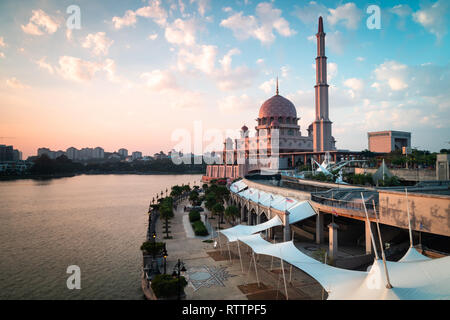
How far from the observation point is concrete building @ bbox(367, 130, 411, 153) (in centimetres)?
10788

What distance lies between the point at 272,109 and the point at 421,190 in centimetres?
7078

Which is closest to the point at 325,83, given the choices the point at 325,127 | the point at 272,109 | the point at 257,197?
the point at 325,127

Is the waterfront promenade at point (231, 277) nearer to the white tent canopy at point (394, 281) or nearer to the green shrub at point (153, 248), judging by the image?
the green shrub at point (153, 248)

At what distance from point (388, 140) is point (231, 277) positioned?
10963 cm

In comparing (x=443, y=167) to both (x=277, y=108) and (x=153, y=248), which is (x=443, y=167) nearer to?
(x=153, y=248)

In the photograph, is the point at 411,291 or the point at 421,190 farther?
the point at 421,190

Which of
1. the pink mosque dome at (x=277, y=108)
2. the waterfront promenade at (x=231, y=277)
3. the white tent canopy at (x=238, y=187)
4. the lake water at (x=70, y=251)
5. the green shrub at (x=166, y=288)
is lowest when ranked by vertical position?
the lake water at (x=70, y=251)

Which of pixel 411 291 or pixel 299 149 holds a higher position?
pixel 299 149

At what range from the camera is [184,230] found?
3244 cm

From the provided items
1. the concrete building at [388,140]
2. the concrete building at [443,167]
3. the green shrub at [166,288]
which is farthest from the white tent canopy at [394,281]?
the concrete building at [388,140]

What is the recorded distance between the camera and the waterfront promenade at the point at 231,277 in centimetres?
1569

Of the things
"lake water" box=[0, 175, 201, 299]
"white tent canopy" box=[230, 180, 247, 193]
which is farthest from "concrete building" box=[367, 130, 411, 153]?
"lake water" box=[0, 175, 201, 299]

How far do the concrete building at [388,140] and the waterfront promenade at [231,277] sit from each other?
10302 cm
